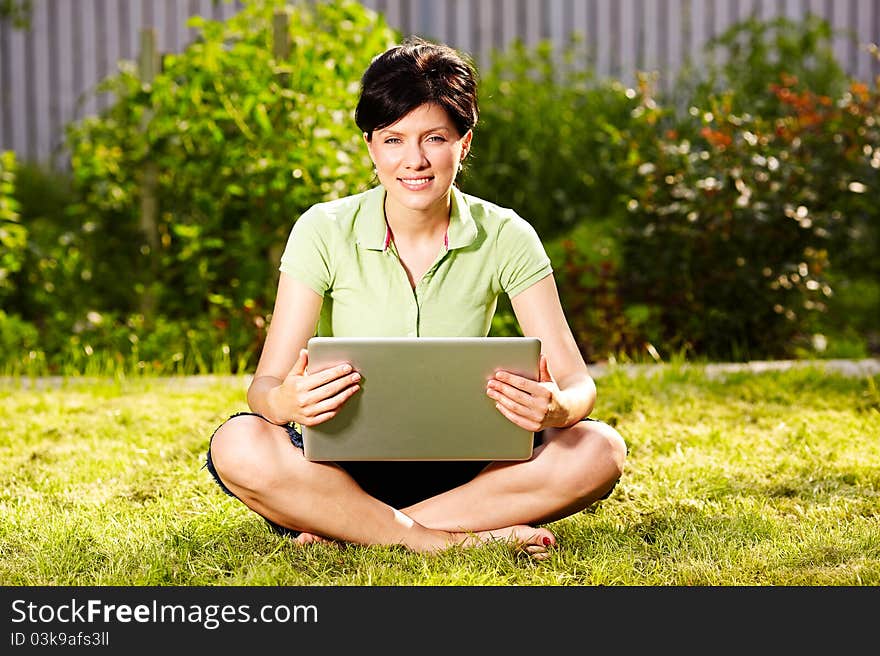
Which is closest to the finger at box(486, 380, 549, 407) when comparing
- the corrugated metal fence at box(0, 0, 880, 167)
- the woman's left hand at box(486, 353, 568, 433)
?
the woman's left hand at box(486, 353, 568, 433)

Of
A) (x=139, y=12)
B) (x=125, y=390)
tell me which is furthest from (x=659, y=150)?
(x=139, y=12)

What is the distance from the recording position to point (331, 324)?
114 inches

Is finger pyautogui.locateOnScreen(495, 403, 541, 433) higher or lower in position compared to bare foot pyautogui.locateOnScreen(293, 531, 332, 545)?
higher

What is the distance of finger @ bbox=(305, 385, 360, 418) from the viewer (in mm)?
2367

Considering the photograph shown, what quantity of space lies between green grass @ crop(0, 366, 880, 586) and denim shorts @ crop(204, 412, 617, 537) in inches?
7.9

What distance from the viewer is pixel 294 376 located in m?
2.43

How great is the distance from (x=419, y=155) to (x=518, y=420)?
623 mm

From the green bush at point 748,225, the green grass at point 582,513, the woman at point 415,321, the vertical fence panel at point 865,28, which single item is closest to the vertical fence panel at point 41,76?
the green grass at point 582,513

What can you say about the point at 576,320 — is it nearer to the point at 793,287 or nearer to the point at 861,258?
the point at 793,287

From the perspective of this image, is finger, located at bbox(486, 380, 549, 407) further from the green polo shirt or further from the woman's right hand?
the green polo shirt

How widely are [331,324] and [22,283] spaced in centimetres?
324

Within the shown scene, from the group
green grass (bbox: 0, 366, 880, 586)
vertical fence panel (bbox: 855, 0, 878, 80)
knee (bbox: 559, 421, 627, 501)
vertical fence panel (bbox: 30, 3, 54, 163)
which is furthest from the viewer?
vertical fence panel (bbox: 30, 3, 54, 163)

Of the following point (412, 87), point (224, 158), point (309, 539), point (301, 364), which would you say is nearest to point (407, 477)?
point (309, 539)

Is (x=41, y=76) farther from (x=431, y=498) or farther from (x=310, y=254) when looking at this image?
(x=431, y=498)
